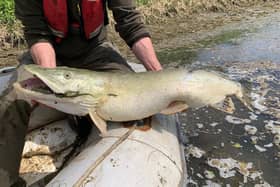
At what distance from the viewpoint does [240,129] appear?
4.85 metres

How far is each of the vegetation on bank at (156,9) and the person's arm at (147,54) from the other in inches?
190

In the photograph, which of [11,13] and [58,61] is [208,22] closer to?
[11,13]

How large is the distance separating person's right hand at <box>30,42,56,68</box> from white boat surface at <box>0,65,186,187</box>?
559 millimetres

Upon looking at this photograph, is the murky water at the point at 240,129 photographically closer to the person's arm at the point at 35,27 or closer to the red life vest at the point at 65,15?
the red life vest at the point at 65,15

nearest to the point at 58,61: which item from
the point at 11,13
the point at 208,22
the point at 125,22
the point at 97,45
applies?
the point at 97,45

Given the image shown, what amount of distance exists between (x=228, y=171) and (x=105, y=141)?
Result: 142cm

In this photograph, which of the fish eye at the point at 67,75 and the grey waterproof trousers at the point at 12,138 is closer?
the fish eye at the point at 67,75

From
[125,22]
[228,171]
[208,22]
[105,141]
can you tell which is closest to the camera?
[105,141]

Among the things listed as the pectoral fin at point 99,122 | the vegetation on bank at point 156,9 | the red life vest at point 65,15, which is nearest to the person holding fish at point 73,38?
the red life vest at point 65,15

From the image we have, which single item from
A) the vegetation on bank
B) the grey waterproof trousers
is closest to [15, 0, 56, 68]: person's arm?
the grey waterproof trousers

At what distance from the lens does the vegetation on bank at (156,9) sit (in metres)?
7.98

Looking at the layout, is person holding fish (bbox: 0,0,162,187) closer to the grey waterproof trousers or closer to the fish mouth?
the grey waterproof trousers

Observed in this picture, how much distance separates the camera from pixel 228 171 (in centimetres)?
410

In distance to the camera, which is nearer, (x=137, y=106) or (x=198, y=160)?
(x=137, y=106)
